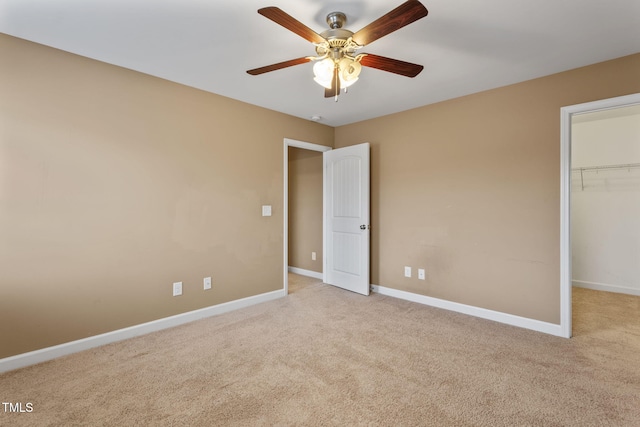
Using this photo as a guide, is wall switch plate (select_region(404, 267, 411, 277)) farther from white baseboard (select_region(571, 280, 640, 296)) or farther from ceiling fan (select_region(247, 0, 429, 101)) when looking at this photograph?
white baseboard (select_region(571, 280, 640, 296))

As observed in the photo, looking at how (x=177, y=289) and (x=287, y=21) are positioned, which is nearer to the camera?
(x=287, y=21)

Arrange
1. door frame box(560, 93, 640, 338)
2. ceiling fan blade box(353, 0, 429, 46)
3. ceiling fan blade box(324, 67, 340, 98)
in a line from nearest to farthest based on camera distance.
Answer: ceiling fan blade box(353, 0, 429, 46), ceiling fan blade box(324, 67, 340, 98), door frame box(560, 93, 640, 338)

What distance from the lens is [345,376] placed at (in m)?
2.12

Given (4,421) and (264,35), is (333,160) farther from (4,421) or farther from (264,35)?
(4,421)

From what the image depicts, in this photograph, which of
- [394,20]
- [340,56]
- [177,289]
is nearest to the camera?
[394,20]

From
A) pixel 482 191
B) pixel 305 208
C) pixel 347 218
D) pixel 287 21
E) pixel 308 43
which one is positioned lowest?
pixel 347 218

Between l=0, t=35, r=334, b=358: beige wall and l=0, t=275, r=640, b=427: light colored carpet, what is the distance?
1.25ft

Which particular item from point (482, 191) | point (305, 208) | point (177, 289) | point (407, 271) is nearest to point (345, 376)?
point (177, 289)

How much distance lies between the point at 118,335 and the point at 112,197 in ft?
4.07

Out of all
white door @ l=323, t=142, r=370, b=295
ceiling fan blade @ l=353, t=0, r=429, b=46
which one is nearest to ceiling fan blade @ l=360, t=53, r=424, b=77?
ceiling fan blade @ l=353, t=0, r=429, b=46

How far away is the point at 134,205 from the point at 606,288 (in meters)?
6.02

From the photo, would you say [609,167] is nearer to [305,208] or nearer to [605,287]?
[605,287]

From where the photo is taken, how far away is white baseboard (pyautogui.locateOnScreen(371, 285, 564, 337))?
2840mm

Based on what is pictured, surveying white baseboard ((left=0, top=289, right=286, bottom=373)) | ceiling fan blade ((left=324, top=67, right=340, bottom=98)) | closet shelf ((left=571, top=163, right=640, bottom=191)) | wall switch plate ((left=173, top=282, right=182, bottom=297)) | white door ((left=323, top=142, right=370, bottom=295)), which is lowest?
white baseboard ((left=0, top=289, right=286, bottom=373))
